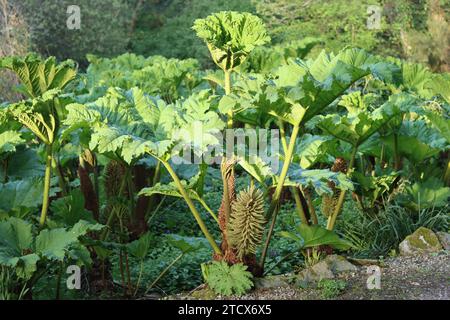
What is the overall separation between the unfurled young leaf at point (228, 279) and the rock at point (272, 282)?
0.09 meters

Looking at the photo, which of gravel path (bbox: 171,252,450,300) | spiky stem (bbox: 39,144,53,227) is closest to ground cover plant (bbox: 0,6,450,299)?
spiky stem (bbox: 39,144,53,227)

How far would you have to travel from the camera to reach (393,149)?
5.93 metres

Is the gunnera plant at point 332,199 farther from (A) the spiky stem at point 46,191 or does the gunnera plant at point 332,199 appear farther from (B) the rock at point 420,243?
(A) the spiky stem at point 46,191

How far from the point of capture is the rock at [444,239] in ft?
17.8

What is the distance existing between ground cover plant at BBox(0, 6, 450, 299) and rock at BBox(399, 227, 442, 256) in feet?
0.65

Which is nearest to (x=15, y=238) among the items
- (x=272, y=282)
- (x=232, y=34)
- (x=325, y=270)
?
(x=272, y=282)

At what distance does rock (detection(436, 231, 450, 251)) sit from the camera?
17.8ft

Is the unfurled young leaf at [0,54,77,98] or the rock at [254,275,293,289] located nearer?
the rock at [254,275,293,289]

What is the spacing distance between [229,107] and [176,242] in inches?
35.4

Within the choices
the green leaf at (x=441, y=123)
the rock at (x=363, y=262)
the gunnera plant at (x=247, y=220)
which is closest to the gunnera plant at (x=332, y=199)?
the rock at (x=363, y=262)

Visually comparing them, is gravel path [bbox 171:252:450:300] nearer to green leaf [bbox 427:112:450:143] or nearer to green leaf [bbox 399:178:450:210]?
green leaf [bbox 399:178:450:210]

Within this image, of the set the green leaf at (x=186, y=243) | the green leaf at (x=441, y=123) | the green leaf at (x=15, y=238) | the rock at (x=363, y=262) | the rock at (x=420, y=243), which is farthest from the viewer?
the green leaf at (x=441, y=123)

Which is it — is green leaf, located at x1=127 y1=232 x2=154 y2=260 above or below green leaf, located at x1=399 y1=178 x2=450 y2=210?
above
